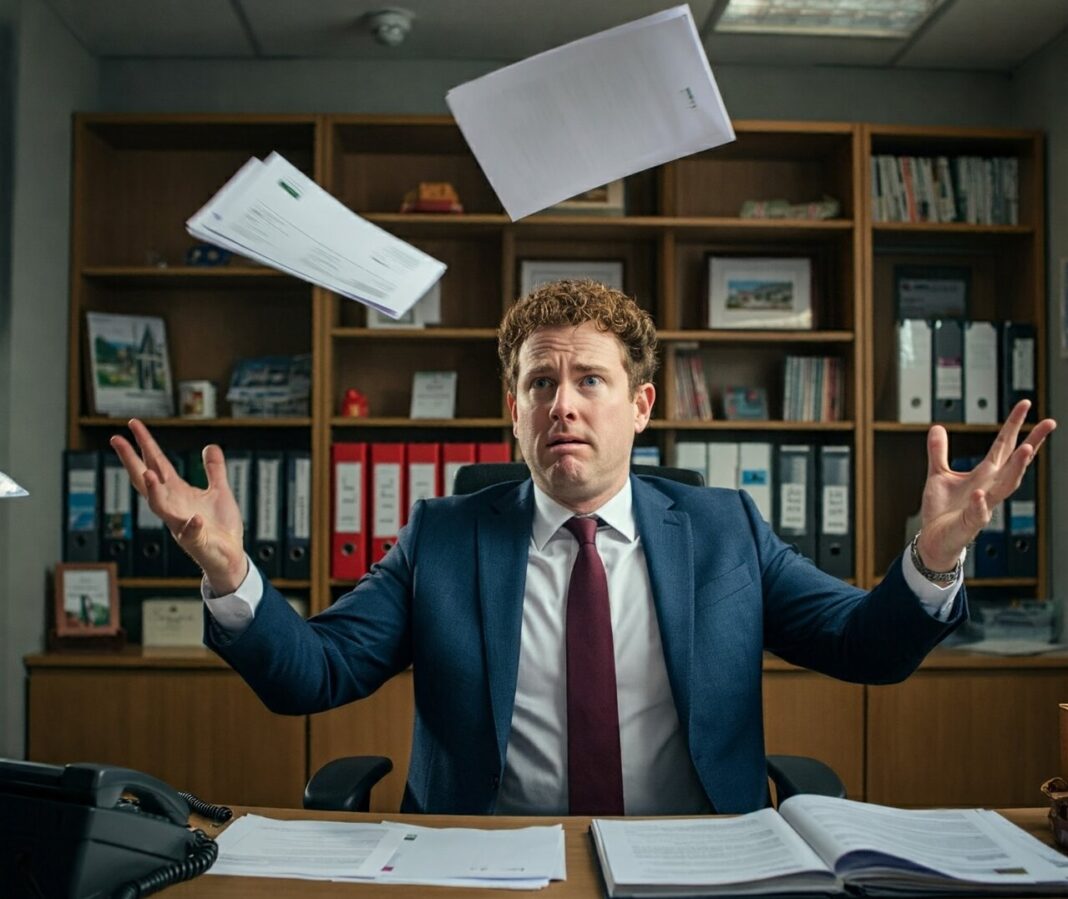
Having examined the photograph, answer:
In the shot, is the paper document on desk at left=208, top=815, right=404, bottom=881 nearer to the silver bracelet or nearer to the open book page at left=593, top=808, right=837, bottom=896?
the open book page at left=593, top=808, right=837, bottom=896

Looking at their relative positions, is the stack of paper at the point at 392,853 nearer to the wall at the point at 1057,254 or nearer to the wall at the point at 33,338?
the wall at the point at 33,338

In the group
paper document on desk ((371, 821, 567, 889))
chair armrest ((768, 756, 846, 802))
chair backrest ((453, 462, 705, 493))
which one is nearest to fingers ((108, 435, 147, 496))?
paper document on desk ((371, 821, 567, 889))

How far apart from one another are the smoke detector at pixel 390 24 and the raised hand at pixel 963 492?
Result: 89.1 inches

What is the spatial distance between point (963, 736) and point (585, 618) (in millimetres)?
1858

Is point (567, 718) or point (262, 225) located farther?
point (567, 718)

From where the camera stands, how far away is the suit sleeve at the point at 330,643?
1305 millimetres

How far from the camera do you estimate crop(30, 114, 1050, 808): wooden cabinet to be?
2.84 metres

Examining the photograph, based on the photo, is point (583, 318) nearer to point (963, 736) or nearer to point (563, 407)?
point (563, 407)

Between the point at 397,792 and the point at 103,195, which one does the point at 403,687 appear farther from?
the point at 103,195

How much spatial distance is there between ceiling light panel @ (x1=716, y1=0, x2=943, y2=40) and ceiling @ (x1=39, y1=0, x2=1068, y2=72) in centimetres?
5

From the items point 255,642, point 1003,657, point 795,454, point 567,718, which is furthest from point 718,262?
point 255,642

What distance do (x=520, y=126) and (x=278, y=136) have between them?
83.4 inches

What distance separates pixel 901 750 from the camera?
9.36 ft

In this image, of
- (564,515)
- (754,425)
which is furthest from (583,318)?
(754,425)
